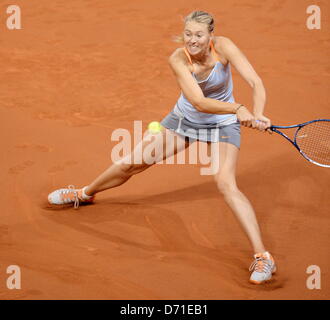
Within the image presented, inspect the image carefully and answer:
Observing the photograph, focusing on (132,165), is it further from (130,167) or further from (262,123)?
(262,123)

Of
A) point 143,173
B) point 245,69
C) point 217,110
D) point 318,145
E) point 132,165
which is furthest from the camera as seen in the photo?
point 143,173

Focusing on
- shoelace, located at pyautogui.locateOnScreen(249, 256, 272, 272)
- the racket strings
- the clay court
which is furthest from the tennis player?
the racket strings

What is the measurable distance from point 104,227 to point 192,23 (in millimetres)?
1504

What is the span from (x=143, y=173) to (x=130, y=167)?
728 mm

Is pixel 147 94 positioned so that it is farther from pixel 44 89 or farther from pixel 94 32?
pixel 94 32

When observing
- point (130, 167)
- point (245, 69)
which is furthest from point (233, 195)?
point (130, 167)

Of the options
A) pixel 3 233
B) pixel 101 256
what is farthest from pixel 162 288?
pixel 3 233

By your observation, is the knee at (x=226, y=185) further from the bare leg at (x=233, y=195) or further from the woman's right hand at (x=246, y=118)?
the woman's right hand at (x=246, y=118)

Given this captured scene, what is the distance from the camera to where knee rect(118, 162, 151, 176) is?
451 cm

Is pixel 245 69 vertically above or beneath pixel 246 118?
above

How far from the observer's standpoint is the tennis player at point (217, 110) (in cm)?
391

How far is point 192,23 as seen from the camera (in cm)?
395

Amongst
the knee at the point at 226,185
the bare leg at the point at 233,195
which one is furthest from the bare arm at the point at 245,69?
the knee at the point at 226,185

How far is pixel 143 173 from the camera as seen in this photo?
5.25 m
